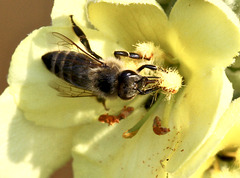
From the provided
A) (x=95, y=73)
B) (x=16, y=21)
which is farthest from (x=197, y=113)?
(x=16, y=21)

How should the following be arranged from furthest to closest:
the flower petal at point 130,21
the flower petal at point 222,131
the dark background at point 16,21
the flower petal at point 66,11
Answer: the dark background at point 16,21, the flower petal at point 66,11, the flower petal at point 130,21, the flower petal at point 222,131

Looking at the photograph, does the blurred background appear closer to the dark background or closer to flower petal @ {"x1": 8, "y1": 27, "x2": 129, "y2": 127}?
the dark background

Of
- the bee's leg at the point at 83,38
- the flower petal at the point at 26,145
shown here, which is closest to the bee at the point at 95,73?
the bee's leg at the point at 83,38

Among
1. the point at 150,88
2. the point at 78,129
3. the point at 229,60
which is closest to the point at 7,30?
the point at 78,129

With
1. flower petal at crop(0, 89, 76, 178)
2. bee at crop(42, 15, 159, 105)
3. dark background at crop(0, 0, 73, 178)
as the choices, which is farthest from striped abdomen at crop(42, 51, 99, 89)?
dark background at crop(0, 0, 73, 178)

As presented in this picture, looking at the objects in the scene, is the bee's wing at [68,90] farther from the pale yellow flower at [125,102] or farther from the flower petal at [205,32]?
the flower petal at [205,32]

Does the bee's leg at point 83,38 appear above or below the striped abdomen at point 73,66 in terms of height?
above

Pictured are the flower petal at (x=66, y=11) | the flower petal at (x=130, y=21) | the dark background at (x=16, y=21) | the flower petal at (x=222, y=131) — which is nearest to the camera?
the flower petal at (x=222, y=131)
